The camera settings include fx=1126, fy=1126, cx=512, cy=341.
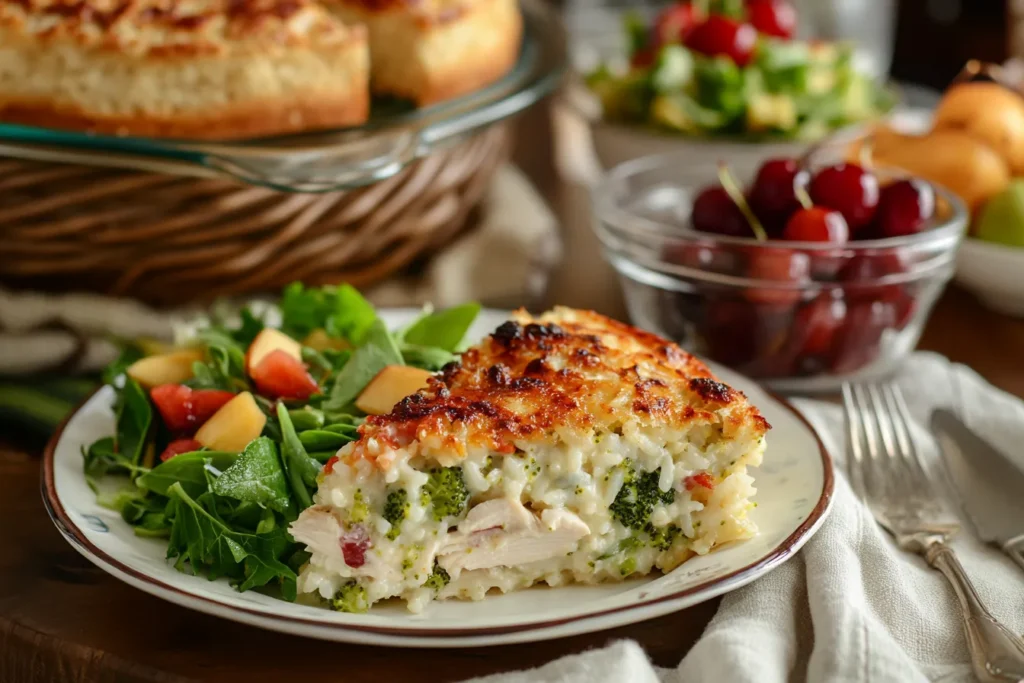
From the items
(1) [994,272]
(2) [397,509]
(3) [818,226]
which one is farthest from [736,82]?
(2) [397,509]

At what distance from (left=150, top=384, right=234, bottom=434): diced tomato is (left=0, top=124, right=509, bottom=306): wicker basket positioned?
0.75m

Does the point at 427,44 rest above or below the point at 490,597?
above

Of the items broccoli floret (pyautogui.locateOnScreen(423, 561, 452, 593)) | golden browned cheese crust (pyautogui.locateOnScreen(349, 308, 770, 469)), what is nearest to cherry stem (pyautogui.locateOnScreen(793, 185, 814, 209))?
golden browned cheese crust (pyautogui.locateOnScreen(349, 308, 770, 469))

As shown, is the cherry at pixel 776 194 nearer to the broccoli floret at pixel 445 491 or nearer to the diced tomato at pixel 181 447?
the broccoli floret at pixel 445 491

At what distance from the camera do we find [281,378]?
2.01m

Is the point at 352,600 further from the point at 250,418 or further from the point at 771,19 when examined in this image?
the point at 771,19

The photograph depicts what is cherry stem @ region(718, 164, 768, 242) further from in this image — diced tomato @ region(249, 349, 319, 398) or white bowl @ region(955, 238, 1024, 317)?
diced tomato @ region(249, 349, 319, 398)

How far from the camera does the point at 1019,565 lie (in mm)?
1844

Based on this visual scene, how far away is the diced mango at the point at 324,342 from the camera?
2.23 metres

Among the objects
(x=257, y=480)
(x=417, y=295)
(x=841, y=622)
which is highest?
(x=257, y=480)

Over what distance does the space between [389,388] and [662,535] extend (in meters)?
0.51

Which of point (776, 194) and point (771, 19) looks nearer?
point (776, 194)

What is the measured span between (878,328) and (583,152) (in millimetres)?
2065

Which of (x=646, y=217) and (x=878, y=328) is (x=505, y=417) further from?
(x=646, y=217)
